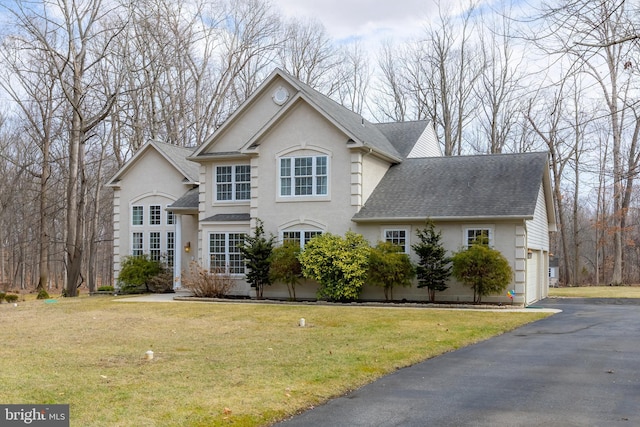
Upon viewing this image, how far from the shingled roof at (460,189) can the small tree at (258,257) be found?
11.2ft

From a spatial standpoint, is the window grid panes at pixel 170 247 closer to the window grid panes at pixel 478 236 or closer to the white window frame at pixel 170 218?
the white window frame at pixel 170 218

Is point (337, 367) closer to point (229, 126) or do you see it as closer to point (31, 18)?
point (229, 126)

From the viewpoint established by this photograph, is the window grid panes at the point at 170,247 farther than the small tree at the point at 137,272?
Yes

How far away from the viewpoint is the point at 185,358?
10.6 m

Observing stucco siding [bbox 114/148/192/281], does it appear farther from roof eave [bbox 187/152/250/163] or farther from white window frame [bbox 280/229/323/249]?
white window frame [bbox 280/229/323/249]

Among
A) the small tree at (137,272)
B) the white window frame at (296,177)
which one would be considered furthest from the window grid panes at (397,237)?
the small tree at (137,272)

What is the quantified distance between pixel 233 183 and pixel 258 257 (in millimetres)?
3682

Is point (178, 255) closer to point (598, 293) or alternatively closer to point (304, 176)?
point (304, 176)

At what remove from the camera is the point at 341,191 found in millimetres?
22578

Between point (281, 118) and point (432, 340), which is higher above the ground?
point (281, 118)

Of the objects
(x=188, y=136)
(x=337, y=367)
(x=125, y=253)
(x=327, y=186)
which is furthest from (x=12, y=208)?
(x=337, y=367)

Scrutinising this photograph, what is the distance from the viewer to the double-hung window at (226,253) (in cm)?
2428

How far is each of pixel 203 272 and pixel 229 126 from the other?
5.80 meters

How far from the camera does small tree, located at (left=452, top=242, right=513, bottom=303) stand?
20.1 meters
